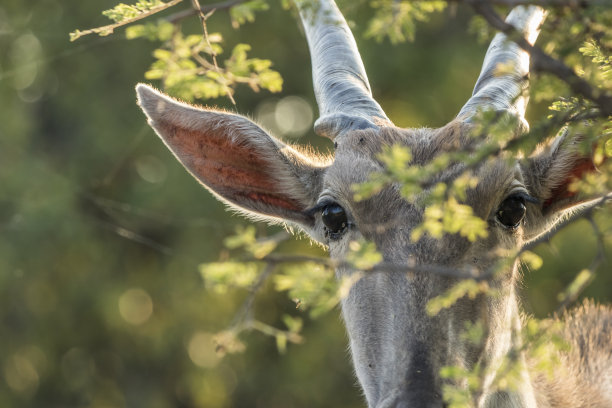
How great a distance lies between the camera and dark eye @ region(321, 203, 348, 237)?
4.70 metres

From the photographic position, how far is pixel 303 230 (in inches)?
208

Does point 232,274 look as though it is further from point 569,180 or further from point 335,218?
point 569,180

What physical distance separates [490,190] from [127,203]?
1321 cm

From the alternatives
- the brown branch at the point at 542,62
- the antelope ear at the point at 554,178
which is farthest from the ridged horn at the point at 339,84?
the brown branch at the point at 542,62

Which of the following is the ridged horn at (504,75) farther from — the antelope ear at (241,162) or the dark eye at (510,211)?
the antelope ear at (241,162)

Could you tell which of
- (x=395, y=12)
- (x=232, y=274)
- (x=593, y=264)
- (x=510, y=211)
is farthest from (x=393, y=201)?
(x=593, y=264)

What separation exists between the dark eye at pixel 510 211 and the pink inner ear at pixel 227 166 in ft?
4.13

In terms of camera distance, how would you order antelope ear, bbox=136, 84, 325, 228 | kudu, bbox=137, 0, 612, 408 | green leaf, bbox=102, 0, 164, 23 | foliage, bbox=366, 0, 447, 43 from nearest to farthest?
foliage, bbox=366, 0, 447, 43 < green leaf, bbox=102, 0, 164, 23 < kudu, bbox=137, 0, 612, 408 < antelope ear, bbox=136, 84, 325, 228

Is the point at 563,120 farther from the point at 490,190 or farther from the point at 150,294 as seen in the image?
the point at 150,294

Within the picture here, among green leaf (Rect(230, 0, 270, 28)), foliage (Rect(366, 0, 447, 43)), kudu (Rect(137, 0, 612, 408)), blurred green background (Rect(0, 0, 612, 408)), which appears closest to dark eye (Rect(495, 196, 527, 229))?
kudu (Rect(137, 0, 612, 408))

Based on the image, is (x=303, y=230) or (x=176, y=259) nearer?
(x=303, y=230)

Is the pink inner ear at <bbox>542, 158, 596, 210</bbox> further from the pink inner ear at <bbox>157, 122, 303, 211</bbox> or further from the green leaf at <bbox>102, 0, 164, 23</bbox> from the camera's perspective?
the green leaf at <bbox>102, 0, 164, 23</bbox>

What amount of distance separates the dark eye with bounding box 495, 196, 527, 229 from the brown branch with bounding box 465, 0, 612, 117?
156cm

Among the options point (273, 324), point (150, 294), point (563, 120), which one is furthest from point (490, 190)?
point (150, 294)
